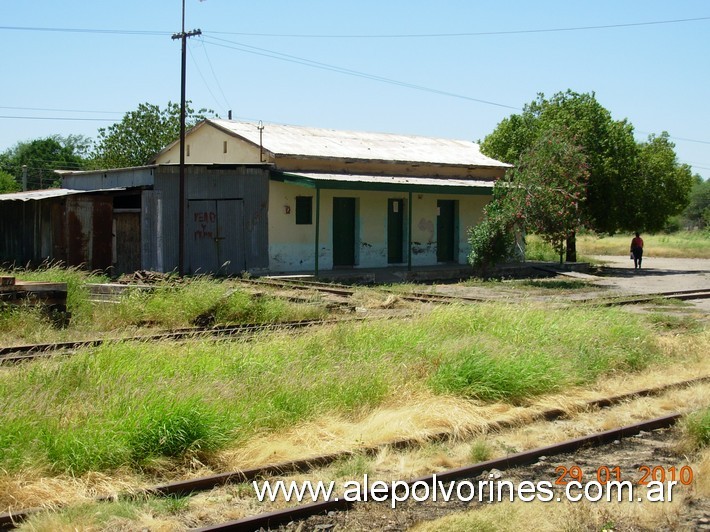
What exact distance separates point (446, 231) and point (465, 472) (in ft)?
75.5

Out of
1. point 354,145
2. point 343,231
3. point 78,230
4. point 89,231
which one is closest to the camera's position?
point 78,230

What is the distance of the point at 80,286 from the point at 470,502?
35.7ft

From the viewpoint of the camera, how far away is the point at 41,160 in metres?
68.6

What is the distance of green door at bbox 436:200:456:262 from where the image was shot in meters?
28.4

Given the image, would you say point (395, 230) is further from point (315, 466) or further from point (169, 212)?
point (315, 466)

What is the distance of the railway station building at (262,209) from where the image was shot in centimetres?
2241

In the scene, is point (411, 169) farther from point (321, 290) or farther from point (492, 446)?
point (492, 446)

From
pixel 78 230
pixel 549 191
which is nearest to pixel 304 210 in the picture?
pixel 78 230

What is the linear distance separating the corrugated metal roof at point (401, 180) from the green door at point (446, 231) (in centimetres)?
96

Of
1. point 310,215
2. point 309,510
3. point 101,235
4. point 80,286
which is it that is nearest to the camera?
point 309,510

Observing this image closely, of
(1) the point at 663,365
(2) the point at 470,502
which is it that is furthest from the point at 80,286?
(2) the point at 470,502

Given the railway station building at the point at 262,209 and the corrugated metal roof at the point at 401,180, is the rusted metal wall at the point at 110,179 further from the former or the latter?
the corrugated metal roof at the point at 401,180

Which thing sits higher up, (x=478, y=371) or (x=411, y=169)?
(x=411, y=169)

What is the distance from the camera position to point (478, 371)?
8.40 meters
